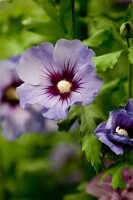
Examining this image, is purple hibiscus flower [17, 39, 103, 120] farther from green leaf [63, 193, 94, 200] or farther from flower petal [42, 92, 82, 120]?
green leaf [63, 193, 94, 200]

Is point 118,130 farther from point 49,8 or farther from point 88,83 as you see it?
point 49,8

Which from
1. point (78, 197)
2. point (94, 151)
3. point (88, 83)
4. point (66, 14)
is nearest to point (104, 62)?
point (88, 83)

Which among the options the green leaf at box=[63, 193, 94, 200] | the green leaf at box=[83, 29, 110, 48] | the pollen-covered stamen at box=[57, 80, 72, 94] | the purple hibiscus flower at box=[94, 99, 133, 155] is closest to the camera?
the purple hibiscus flower at box=[94, 99, 133, 155]

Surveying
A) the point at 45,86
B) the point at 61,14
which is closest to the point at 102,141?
the point at 45,86

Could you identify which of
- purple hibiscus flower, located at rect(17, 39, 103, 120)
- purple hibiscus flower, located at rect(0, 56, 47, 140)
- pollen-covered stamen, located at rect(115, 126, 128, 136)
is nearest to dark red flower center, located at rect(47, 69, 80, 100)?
purple hibiscus flower, located at rect(17, 39, 103, 120)

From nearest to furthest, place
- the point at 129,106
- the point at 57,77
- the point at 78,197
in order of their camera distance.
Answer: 1. the point at 129,106
2. the point at 57,77
3. the point at 78,197

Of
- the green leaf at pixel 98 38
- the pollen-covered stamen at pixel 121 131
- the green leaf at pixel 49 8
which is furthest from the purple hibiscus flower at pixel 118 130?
the green leaf at pixel 49 8

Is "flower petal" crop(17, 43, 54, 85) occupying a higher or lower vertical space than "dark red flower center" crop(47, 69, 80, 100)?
higher
